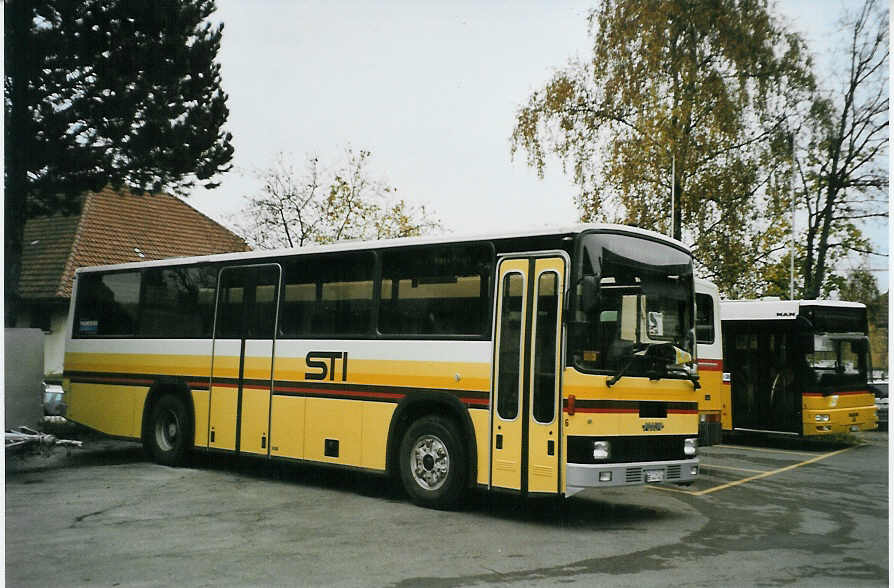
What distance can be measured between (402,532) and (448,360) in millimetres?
2070

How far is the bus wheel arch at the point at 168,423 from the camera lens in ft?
44.2

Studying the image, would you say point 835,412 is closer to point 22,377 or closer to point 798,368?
point 798,368

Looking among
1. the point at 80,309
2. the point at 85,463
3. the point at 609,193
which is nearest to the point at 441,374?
the point at 85,463

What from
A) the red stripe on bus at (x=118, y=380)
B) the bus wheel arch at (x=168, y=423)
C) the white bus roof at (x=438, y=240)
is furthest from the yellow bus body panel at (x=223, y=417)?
the white bus roof at (x=438, y=240)

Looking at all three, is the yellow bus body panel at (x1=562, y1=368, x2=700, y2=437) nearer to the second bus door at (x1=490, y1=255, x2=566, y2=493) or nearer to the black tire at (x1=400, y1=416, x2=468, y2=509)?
the second bus door at (x1=490, y1=255, x2=566, y2=493)

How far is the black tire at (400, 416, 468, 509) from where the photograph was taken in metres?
10.1

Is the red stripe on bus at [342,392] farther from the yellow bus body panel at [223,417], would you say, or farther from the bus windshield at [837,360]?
the bus windshield at [837,360]

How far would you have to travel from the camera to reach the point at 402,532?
8.95 metres

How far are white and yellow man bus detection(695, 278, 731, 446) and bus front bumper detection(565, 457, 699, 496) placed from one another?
5374 millimetres

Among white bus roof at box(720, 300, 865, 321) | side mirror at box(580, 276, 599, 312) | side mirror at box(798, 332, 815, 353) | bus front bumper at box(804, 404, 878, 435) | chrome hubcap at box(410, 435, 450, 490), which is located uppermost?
white bus roof at box(720, 300, 865, 321)

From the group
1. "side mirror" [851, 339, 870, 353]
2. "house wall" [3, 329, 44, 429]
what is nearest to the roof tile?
"house wall" [3, 329, 44, 429]

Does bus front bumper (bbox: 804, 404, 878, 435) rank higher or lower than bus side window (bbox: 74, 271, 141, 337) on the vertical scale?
lower

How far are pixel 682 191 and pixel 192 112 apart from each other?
1490cm

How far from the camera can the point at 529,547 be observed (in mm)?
8430
